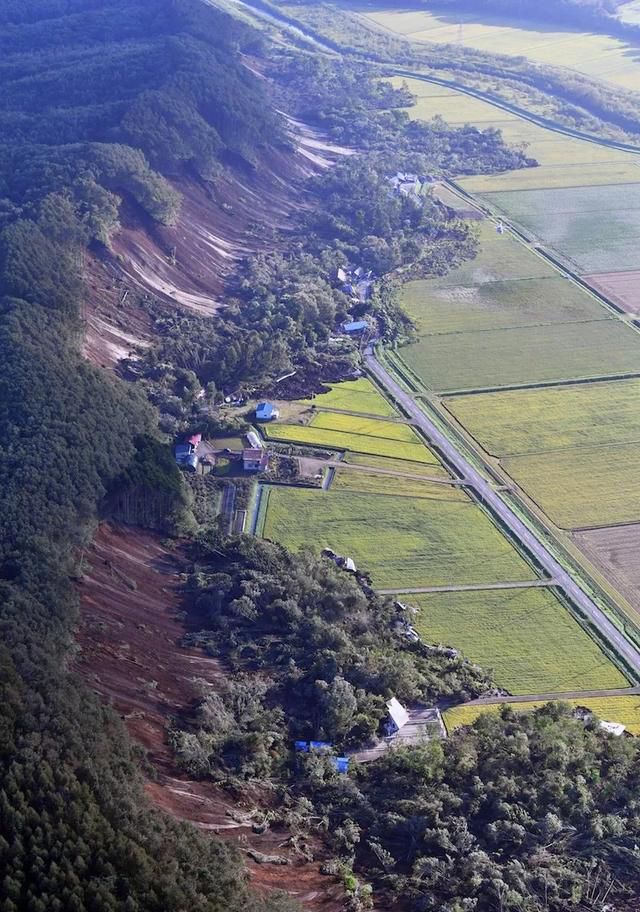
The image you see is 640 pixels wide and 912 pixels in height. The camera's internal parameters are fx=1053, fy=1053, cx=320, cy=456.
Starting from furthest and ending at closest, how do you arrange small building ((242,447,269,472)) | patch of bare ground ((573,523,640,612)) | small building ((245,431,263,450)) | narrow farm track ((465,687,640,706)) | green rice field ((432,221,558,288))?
green rice field ((432,221,558,288)) < small building ((245,431,263,450)) < small building ((242,447,269,472)) < patch of bare ground ((573,523,640,612)) < narrow farm track ((465,687,640,706))

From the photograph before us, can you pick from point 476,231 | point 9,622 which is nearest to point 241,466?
point 9,622

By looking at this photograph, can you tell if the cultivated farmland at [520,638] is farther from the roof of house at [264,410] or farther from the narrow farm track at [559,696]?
the roof of house at [264,410]

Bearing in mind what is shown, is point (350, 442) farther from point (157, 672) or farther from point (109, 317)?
point (157, 672)

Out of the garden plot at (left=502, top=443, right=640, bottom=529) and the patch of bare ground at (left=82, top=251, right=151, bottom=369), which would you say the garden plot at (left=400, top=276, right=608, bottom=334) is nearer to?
the garden plot at (left=502, top=443, right=640, bottom=529)

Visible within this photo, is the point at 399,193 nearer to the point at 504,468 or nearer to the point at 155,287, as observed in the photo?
the point at 155,287

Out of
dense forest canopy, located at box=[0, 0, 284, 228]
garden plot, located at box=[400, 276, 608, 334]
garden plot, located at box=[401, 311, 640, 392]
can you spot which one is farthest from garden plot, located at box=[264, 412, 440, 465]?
dense forest canopy, located at box=[0, 0, 284, 228]

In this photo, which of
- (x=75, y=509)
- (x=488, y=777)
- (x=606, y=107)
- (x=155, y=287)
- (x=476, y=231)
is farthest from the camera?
(x=606, y=107)
